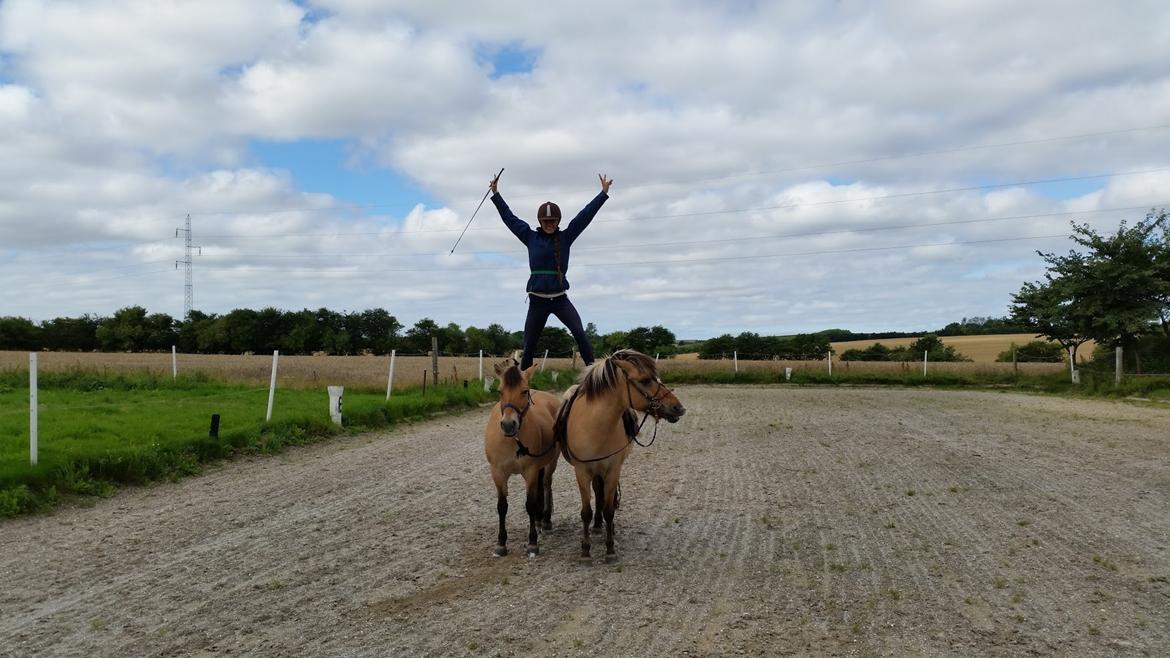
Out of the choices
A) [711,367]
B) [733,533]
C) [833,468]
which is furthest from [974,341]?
[733,533]

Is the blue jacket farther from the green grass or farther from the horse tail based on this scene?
the green grass

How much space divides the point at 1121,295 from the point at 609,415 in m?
29.3

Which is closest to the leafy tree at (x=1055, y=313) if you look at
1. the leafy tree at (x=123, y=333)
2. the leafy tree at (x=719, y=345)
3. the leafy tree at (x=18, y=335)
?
the leafy tree at (x=719, y=345)

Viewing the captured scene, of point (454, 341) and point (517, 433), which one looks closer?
point (517, 433)

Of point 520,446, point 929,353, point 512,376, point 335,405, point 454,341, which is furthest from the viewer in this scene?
point 454,341

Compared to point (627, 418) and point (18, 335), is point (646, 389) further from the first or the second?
point (18, 335)

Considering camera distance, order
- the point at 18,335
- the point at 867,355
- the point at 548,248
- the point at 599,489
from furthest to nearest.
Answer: the point at 18,335, the point at 867,355, the point at 548,248, the point at 599,489

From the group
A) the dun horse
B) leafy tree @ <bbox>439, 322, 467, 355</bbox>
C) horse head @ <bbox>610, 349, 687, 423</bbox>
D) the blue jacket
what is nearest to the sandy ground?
the dun horse

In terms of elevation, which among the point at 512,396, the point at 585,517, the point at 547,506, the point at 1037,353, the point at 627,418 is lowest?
the point at 547,506

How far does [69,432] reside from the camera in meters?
11.7

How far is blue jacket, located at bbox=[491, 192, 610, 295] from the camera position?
288 inches

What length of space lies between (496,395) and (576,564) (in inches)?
729

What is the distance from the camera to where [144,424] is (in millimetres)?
12906

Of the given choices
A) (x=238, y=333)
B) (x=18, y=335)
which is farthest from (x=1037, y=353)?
(x=18, y=335)
